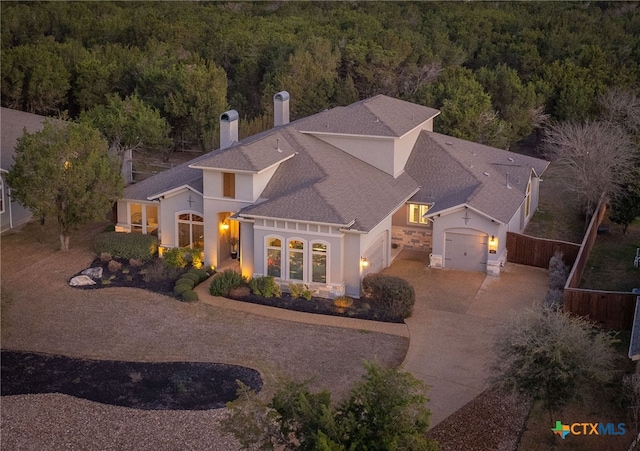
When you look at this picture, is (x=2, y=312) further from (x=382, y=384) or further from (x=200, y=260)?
(x=382, y=384)

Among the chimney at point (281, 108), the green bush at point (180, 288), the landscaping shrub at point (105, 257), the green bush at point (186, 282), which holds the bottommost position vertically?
the green bush at point (180, 288)

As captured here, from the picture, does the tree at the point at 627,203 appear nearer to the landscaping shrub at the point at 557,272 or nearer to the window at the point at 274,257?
the landscaping shrub at the point at 557,272

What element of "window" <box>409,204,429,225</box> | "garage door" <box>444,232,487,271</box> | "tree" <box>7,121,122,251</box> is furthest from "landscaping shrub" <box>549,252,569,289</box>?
"tree" <box>7,121,122,251</box>

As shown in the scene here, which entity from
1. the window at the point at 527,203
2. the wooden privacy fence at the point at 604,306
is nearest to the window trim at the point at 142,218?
the window at the point at 527,203

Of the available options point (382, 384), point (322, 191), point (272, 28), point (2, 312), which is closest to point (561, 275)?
point (322, 191)

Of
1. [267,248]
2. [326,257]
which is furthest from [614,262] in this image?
[267,248]

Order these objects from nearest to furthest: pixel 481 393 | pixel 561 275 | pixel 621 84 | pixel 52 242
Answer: pixel 481 393 → pixel 561 275 → pixel 52 242 → pixel 621 84

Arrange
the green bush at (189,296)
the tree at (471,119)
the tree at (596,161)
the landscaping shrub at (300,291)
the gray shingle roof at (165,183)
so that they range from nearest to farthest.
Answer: the green bush at (189,296) → the landscaping shrub at (300,291) → the gray shingle roof at (165,183) → the tree at (596,161) → the tree at (471,119)

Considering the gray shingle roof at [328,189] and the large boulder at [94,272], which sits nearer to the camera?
the gray shingle roof at [328,189]
